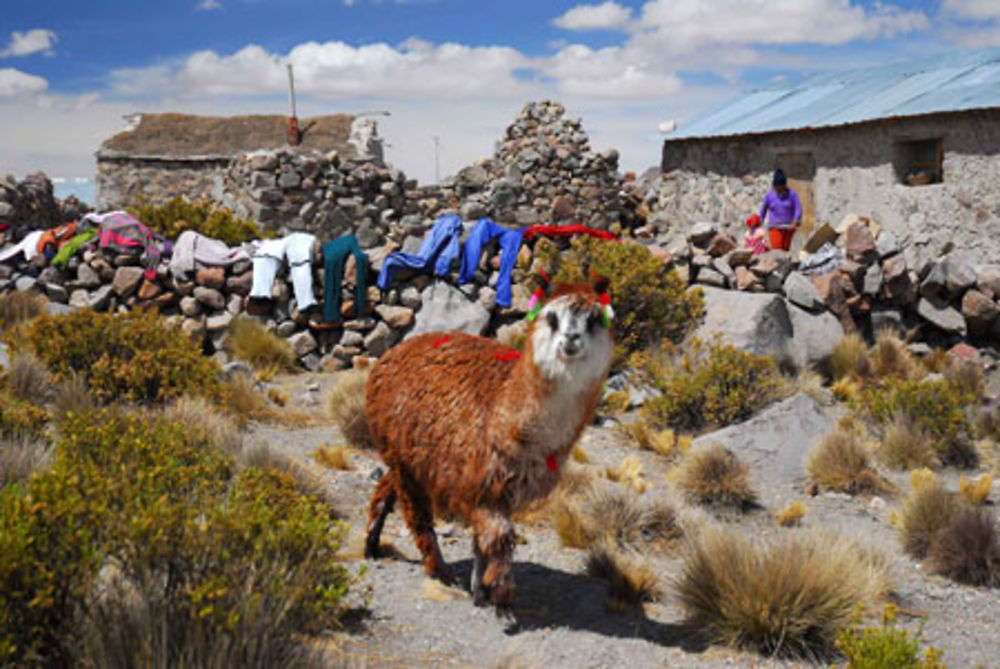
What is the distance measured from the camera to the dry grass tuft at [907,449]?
8664 mm

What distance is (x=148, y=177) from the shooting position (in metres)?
31.1

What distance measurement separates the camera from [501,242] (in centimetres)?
→ 1243

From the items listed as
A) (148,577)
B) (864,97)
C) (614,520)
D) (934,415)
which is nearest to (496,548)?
(148,577)

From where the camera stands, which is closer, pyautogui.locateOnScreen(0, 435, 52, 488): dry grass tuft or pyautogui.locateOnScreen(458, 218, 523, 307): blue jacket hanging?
pyautogui.locateOnScreen(0, 435, 52, 488): dry grass tuft

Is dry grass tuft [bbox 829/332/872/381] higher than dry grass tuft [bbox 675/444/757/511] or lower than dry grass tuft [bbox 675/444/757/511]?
higher

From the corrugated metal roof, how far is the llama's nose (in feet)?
39.4

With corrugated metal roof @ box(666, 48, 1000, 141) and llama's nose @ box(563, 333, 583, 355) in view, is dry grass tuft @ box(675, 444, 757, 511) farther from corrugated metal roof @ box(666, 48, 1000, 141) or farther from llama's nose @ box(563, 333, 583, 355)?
corrugated metal roof @ box(666, 48, 1000, 141)

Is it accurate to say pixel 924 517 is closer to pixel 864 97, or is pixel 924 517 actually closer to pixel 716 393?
pixel 716 393

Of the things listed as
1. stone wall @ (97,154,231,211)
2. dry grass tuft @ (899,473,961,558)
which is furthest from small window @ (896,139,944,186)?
stone wall @ (97,154,231,211)

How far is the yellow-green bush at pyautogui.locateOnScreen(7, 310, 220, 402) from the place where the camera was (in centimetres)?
860

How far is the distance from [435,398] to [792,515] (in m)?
3.75

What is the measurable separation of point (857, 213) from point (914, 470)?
8.94 metres

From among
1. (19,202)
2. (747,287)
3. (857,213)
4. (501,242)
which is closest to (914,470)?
(747,287)

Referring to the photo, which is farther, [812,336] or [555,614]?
[812,336]
